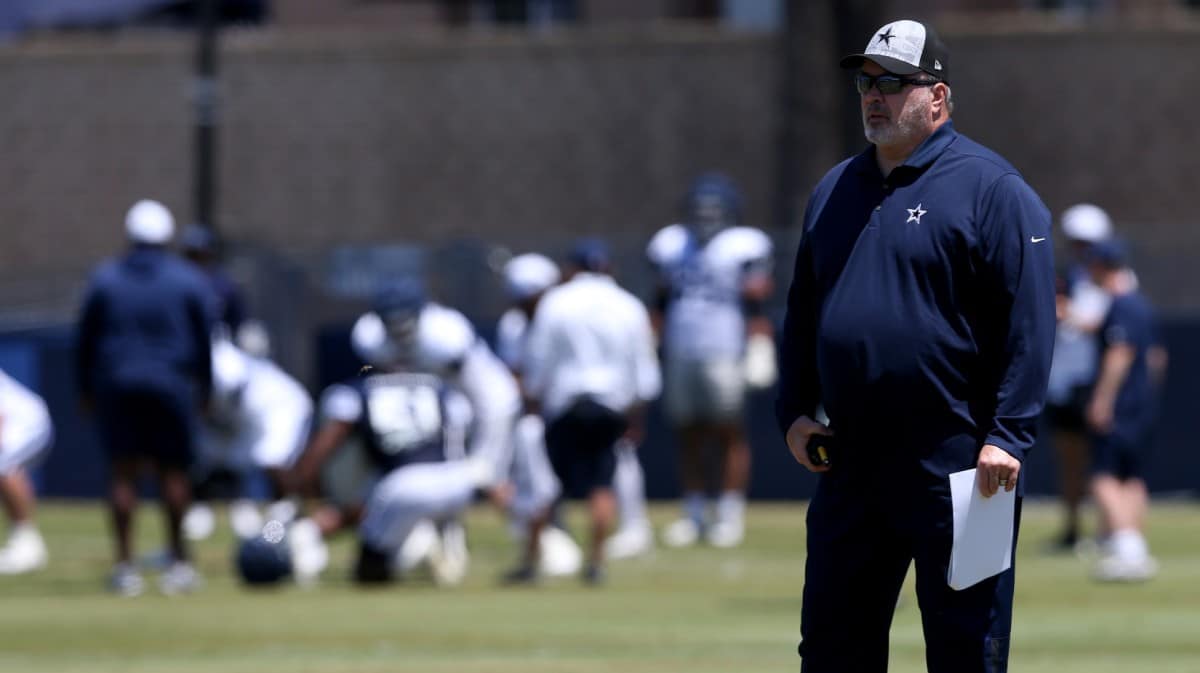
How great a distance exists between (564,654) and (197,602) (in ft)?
11.2

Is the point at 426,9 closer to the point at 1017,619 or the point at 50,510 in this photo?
the point at 50,510

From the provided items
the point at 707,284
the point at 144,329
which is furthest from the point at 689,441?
the point at 144,329

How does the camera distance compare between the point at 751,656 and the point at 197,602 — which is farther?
the point at 197,602

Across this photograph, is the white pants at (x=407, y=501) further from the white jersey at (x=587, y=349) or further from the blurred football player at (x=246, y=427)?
the blurred football player at (x=246, y=427)

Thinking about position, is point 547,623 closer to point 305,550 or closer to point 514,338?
point 305,550

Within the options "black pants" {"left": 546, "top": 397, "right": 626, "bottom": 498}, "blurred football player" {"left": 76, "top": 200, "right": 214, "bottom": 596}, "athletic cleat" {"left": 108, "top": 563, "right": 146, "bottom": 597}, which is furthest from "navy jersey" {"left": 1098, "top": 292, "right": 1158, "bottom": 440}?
"athletic cleat" {"left": 108, "top": 563, "right": 146, "bottom": 597}

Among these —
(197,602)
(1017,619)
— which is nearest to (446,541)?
(197,602)

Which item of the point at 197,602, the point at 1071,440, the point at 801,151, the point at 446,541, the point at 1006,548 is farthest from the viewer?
the point at 801,151

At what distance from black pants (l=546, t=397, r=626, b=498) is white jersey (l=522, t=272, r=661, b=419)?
65 millimetres

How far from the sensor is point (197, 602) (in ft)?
42.6

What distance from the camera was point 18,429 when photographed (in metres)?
15.4

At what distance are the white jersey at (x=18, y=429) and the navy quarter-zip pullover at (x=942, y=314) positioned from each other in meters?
10.2

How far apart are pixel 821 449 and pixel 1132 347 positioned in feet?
27.3

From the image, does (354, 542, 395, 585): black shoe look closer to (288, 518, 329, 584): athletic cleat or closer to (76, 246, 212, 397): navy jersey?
(288, 518, 329, 584): athletic cleat
